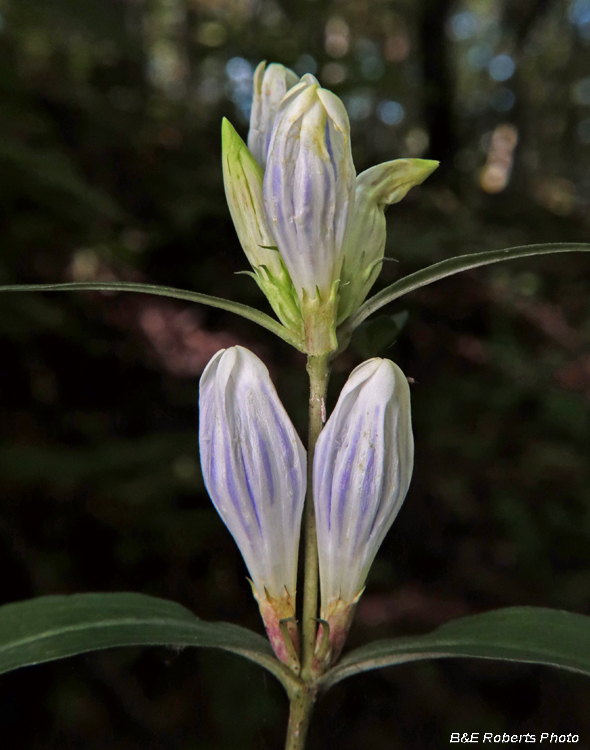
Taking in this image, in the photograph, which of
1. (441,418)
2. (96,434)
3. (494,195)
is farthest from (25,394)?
(494,195)

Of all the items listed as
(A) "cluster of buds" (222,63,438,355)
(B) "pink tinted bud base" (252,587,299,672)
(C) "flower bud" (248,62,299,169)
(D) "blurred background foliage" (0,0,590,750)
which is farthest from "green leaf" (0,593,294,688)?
(D) "blurred background foliage" (0,0,590,750)

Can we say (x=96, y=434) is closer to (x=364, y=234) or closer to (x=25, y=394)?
(x=25, y=394)

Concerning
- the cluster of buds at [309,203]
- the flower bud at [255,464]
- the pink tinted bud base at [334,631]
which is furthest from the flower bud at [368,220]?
the pink tinted bud base at [334,631]

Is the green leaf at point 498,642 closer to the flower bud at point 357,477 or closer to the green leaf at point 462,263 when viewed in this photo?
the flower bud at point 357,477

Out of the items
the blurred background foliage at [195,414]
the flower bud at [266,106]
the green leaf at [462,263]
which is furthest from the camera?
the blurred background foliage at [195,414]

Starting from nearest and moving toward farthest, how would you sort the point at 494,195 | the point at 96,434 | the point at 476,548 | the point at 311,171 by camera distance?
1. the point at 311,171
2. the point at 96,434
3. the point at 476,548
4. the point at 494,195

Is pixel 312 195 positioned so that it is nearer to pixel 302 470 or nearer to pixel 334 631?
pixel 302 470
